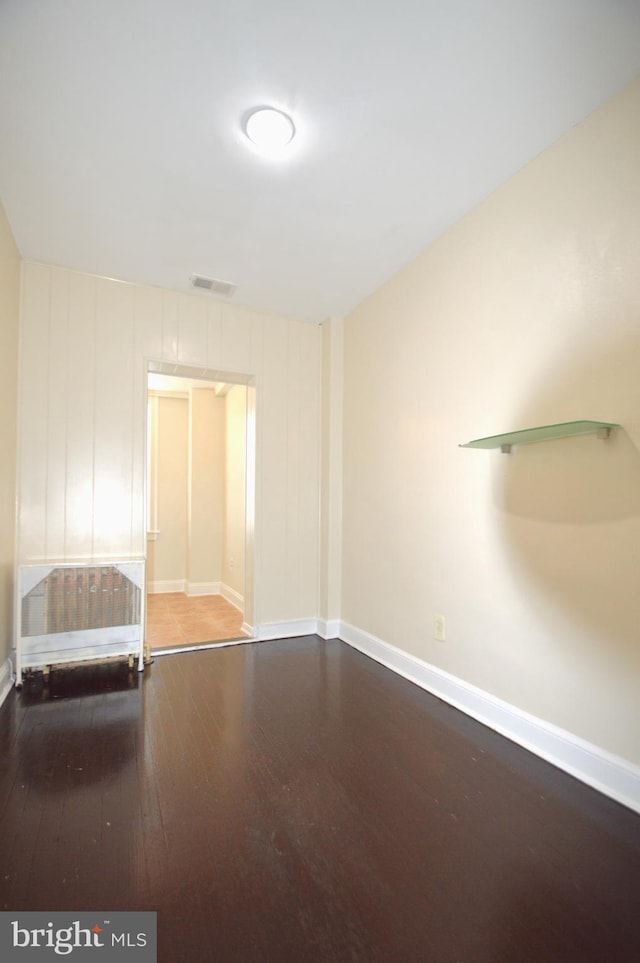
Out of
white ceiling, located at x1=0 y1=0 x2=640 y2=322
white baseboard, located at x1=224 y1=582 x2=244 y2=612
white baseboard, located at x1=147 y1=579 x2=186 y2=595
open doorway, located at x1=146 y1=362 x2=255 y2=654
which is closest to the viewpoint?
white ceiling, located at x1=0 y1=0 x2=640 y2=322

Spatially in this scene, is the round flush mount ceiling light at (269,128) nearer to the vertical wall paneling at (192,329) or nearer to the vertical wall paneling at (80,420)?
the vertical wall paneling at (192,329)

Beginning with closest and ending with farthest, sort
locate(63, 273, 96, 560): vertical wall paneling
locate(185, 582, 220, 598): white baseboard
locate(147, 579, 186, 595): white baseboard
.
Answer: locate(63, 273, 96, 560): vertical wall paneling < locate(185, 582, 220, 598): white baseboard < locate(147, 579, 186, 595): white baseboard

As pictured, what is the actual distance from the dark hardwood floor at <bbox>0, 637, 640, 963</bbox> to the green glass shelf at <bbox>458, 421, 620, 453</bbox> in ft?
4.44

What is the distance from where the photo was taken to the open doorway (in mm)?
5055

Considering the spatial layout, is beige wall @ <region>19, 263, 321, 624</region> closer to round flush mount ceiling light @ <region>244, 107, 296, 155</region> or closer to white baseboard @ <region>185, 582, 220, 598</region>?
round flush mount ceiling light @ <region>244, 107, 296, 155</region>

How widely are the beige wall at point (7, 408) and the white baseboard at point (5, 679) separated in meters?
0.04

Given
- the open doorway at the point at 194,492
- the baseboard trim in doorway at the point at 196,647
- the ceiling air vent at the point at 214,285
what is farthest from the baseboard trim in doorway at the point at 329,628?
the ceiling air vent at the point at 214,285

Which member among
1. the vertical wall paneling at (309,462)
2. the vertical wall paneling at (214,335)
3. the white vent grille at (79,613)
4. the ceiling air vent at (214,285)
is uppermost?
the ceiling air vent at (214,285)

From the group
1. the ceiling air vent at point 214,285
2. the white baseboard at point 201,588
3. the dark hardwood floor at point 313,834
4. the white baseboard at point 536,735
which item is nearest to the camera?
the dark hardwood floor at point 313,834

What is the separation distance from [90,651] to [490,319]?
118 inches

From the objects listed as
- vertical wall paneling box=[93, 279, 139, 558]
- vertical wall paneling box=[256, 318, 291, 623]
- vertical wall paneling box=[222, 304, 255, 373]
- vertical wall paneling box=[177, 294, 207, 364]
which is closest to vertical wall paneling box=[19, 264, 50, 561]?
vertical wall paneling box=[93, 279, 139, 558]

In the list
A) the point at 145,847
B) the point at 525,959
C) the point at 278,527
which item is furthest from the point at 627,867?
the point at 278,527

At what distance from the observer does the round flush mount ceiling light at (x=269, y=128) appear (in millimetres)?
1757

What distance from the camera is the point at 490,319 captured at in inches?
87.5
